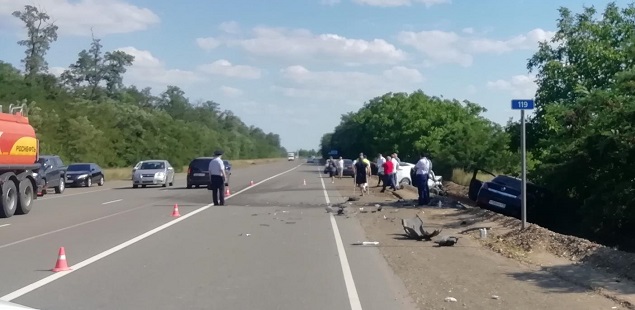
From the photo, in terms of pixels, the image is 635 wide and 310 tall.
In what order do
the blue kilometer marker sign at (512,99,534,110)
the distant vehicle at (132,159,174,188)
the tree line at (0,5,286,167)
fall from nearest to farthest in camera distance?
the blue kilometer marker sign at (512,99,534,110) → the distant vehicle at (132,159,174,188) → the tree line at (0,5,286,167)

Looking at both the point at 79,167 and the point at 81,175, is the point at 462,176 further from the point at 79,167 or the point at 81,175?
the point at 79,167

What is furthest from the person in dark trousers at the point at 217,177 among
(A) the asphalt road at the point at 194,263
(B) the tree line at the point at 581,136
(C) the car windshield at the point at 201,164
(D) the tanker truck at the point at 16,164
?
(C) the car windshield at the point at 201,164

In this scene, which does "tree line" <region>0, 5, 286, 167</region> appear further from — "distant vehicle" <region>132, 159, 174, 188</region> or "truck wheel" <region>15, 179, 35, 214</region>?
"truck wheel" <region>15, 179, 35, 214</region>

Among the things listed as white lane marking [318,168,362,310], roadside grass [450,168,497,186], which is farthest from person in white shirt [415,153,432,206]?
roadside grass [450,168,497,186]

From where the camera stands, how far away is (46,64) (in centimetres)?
9938

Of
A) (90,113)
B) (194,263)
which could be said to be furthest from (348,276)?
(90,113)

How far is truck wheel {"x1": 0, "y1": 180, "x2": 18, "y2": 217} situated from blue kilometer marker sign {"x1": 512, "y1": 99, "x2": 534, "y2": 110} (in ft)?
47.2

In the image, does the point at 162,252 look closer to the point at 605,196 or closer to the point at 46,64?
the point at 605,196

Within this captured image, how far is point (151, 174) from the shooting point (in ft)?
144

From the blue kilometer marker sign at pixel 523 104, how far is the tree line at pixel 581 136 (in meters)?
3.36

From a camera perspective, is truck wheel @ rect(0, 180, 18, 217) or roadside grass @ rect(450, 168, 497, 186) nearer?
truck wheel @ rect(0, 180, 18, 217)

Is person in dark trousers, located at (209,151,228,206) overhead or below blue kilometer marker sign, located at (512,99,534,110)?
below

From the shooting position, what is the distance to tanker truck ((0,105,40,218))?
75.8 feet

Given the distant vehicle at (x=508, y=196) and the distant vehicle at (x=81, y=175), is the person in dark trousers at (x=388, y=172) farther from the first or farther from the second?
the distant vehicle at (x=81, y=175)
